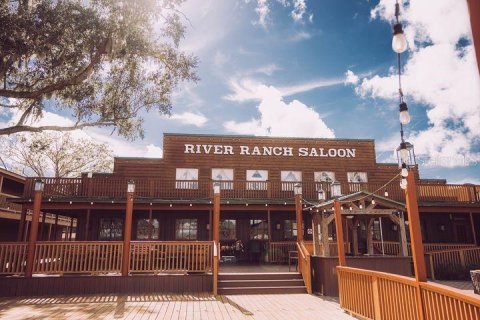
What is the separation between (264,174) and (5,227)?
1954 centimetres

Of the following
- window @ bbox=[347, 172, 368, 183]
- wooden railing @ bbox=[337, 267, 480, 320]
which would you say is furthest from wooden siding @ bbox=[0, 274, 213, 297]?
window @ bbox=[347, 172, 368, 183]

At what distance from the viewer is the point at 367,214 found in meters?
12.1

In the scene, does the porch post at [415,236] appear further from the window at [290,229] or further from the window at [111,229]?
the window at [111,229]

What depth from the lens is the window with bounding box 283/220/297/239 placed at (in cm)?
1953

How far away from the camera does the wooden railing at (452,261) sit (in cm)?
1462

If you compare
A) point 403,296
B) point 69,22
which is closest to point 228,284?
point 403,296

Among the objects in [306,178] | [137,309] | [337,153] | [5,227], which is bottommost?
[137,309]

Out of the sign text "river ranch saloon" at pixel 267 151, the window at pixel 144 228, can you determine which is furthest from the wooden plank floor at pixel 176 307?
the sign text "river ranch saloon" at pixel 267 151

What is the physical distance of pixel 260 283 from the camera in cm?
1169

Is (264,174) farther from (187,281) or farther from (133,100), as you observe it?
(187,281)

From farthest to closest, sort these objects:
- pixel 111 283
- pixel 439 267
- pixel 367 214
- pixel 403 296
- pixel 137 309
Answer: pixel 439 267 < pixel 367 214 < pixel 111 283 < pixel 137 309 < pixel 403 296

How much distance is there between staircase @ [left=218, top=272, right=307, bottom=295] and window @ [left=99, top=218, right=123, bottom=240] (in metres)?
9.11

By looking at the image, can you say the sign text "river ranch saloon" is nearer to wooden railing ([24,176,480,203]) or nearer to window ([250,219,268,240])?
wooden railing ([24,176,480,203])

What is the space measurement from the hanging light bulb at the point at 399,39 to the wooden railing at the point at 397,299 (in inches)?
128
